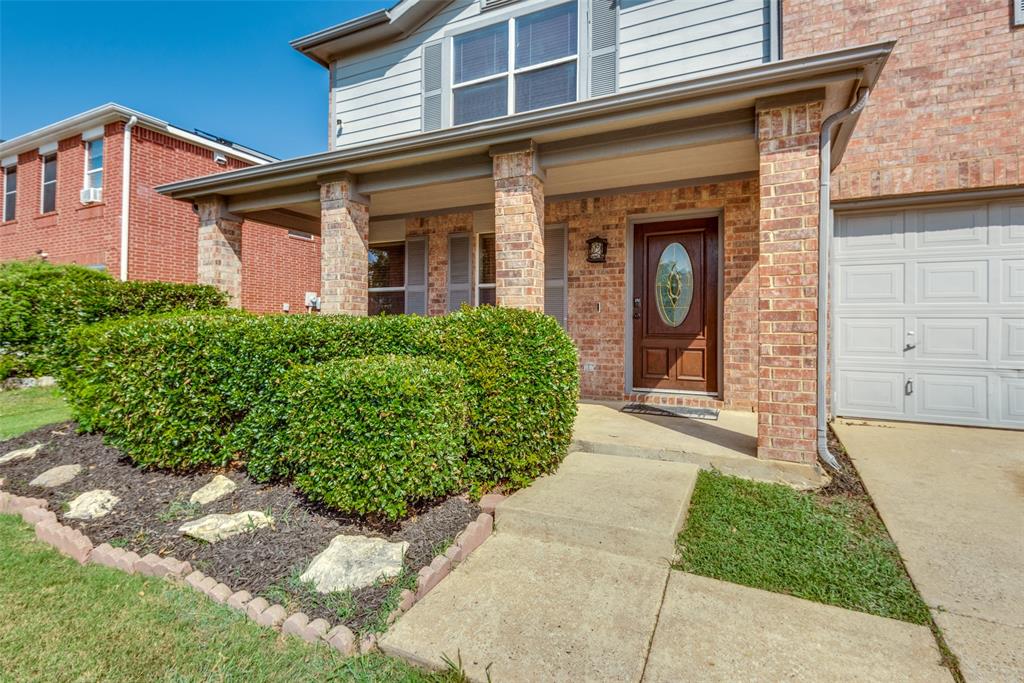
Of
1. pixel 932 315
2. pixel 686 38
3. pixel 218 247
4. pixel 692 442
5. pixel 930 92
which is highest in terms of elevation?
pixel 686 38

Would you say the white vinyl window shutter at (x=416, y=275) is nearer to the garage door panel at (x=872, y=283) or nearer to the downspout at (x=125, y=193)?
the garage door panel at (x=872, y=283)

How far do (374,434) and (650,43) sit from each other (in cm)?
540

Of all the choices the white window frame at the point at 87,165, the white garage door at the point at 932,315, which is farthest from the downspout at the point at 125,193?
the white garage door at the point at 932,315

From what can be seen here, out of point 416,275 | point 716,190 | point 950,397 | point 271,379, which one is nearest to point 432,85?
point 416,275

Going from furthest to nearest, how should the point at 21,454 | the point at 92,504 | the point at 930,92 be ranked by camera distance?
the point at 930,92, the point at 21,454, the point at 92,504

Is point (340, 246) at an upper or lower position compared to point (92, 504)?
upper

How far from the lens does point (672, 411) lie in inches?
206

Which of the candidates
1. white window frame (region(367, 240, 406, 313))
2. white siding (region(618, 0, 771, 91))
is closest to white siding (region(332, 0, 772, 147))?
white siding (region(618, 0, 771, 91))

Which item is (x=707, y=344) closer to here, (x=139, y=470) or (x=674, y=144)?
(x=674, y=144)

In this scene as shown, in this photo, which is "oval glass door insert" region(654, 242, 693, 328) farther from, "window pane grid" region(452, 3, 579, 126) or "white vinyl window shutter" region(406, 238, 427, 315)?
"white vinyl window shutter" region(406, 238, 427, 315)

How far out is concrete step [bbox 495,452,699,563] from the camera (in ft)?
8.15

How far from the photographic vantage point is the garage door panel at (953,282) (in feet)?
15.6

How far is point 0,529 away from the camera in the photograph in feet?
9.01

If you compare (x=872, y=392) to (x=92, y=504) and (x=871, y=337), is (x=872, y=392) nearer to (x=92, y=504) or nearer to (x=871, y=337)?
(x=871, y=337)
